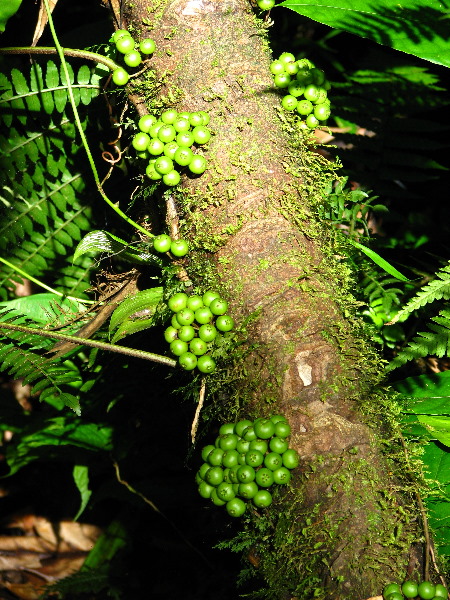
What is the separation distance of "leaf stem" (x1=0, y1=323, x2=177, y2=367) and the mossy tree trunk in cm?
31

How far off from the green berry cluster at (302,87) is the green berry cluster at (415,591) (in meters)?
1.39

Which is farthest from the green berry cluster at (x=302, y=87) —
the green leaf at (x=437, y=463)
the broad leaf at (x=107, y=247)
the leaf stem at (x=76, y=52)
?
the green leaf at (x=437, y=463)

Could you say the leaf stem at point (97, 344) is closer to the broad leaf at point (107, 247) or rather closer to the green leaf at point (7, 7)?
the broad leaf at point (107, 247)

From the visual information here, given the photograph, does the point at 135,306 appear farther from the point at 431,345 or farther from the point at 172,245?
the point at 431,345

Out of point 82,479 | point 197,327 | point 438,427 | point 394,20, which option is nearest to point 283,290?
point 197,327

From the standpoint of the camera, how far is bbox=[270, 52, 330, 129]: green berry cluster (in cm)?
165

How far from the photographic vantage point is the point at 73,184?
2.68 meters

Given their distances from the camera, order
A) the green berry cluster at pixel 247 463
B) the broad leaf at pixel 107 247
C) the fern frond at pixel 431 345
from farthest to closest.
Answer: the broad leaf at pixel 107 247, the fern frond at pixel 431 345, the green berry cluster at pixel 247 463

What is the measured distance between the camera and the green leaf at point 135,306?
5.67ft

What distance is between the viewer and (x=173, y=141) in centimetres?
152

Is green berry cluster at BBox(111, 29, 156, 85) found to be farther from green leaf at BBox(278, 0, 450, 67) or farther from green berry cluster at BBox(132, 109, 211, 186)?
green leaf at BBox(278, 0, 450, 67)

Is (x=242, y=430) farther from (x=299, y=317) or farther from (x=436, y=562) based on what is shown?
(x=436, y=562)

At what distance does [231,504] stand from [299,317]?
1.71 ft

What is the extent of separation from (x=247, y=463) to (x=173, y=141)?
0.94m
